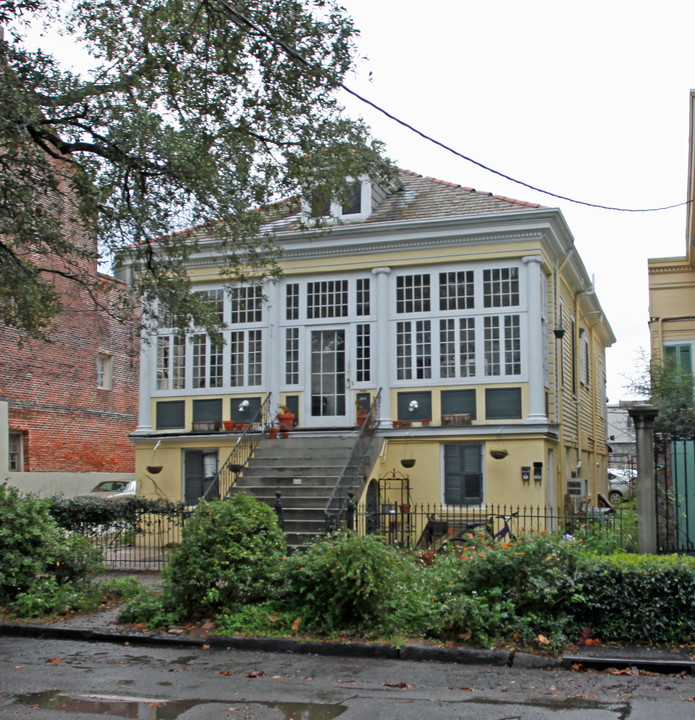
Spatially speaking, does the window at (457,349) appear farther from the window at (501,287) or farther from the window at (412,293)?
the window at (412,293)

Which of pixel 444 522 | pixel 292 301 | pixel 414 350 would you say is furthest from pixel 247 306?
pixel 444 522

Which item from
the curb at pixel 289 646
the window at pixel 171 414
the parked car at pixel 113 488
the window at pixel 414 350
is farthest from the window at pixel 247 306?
the curb at pixel 289 646

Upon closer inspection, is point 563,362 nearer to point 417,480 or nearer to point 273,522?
point 417,480

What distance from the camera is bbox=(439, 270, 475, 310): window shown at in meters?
17.5

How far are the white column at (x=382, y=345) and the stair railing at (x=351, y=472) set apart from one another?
0.16 m

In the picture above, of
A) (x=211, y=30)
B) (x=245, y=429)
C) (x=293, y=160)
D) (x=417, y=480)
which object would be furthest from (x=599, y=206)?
(x=245, y=429)

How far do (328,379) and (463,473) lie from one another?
11.8 ft

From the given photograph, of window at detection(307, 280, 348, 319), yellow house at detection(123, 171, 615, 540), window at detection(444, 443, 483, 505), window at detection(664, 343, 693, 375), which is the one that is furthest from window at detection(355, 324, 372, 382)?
window at detection(664, 343, 693, 375)

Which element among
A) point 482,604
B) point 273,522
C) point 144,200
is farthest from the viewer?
point 144,200

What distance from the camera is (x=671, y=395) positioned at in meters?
17.5

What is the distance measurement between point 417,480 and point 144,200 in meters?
8.21

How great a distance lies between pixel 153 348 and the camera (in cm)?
1941

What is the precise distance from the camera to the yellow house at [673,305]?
72.4 feet

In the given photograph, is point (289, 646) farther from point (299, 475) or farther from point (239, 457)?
point (239, 457)
